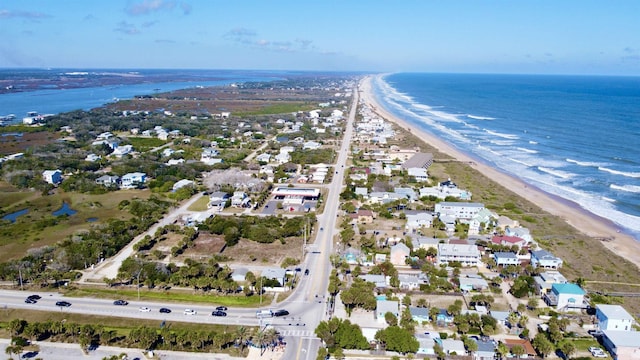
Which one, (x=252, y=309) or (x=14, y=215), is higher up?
(x=14, y=215)

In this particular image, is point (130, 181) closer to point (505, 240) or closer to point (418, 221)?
point (418, 221)

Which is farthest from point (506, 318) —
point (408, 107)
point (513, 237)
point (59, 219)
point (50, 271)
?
point (408, 107)

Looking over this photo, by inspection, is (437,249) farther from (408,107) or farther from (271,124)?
(408,107)

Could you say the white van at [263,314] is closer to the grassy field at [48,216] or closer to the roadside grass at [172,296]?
the roadside grass at [172,296]

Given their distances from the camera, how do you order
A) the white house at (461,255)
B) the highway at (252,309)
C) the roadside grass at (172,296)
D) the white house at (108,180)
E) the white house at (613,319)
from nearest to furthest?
the highway at (252,309), the white house at (613,319), the roadside grass at (172,296), the white house at (461,255), the white house at (108,180)

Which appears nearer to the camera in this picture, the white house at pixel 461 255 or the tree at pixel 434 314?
the tree at pixel 434 314

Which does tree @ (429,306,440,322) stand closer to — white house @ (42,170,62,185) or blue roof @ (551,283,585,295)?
blue roof @ (551,283,585,295)

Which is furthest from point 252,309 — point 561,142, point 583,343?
point 561,142

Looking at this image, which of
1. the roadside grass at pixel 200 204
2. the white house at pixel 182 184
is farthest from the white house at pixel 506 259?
the white house at pixel 182 184
